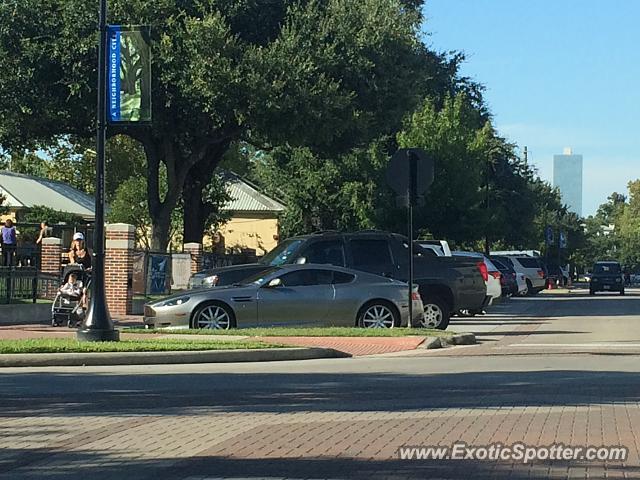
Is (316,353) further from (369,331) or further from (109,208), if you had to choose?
(109,208)

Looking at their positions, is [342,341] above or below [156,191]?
below

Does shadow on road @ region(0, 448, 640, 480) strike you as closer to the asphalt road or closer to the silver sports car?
the asphalt road

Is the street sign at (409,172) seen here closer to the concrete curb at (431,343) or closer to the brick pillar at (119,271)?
the concrete curb at (431,343)

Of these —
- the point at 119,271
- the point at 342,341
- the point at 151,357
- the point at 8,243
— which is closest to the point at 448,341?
the point at 342,341

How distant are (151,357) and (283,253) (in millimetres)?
6978

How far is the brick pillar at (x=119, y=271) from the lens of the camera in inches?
1080

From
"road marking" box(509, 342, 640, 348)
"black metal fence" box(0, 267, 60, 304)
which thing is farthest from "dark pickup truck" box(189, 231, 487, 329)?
"black metal fence" box(0, 267, 60, 304)

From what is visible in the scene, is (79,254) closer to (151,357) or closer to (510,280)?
(151,357)

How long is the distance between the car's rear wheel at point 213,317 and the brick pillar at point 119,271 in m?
8.36

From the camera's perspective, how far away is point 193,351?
15.9 metres

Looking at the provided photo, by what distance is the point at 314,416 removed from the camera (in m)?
10.1

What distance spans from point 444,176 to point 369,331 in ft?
78.9

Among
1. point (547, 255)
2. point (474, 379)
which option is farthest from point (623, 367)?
point (547, 255)

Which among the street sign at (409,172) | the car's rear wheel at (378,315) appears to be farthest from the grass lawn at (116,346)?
the street sign at (409,172)
